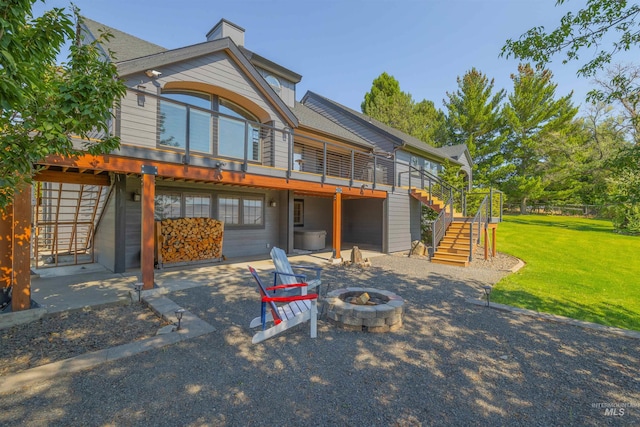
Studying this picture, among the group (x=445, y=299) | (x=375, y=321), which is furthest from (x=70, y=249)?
(x=445, y=299)

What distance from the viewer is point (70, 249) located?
Result: 986cm

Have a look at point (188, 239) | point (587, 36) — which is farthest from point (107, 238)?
point (587, 36)

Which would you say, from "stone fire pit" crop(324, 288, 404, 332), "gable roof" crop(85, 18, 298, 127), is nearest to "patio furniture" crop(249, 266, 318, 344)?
"stone fire pit" crop(324, 288, 404, 332)

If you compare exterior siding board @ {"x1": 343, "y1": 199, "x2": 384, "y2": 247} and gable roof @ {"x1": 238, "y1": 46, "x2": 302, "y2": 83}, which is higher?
gable roof @ {"x1": 238, "y1": 46, "x2": 302, "y2": 83}

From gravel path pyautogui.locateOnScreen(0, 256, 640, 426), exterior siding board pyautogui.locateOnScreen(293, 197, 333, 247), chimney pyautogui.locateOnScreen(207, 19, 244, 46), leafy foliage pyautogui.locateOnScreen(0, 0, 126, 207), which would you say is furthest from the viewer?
exterior siding board pyautogui.locateOnScreen(293, 197, 333, 247)

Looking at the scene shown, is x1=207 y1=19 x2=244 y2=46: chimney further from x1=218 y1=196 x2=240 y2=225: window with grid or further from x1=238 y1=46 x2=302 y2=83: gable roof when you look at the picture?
x1=218 y1=196 x2=240 y2=225: window with grid

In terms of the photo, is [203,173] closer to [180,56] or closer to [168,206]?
[168,206]

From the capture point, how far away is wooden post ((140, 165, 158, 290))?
18.5 ft

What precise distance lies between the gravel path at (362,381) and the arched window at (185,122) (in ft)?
15.9

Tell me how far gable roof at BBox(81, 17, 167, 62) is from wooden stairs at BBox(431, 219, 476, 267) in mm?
11401

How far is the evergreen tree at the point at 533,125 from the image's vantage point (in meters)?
28.7

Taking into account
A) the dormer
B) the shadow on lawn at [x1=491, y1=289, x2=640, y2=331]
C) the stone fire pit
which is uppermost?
the dormer

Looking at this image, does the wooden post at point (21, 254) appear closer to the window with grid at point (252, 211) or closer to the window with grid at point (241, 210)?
the window with grid at point (241, 210)

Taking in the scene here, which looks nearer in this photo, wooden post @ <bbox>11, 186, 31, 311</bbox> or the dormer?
wooden post @ <bbox>11, 186, 31, 311</bbox>
